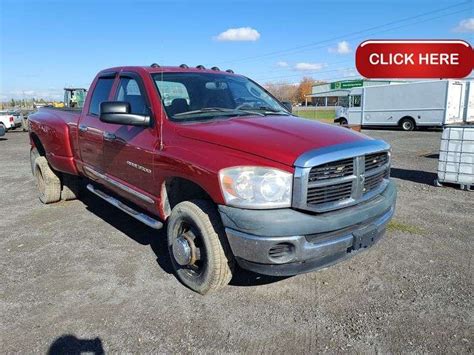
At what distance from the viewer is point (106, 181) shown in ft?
15.6

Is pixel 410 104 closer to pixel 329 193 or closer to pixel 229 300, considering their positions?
pixel 329 193

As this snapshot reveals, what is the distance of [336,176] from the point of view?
9.88ft

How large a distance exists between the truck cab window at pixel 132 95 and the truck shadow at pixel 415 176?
6.12m

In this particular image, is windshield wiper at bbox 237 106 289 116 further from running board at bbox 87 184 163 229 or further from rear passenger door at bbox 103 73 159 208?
running board at bbox 87 184 163 229

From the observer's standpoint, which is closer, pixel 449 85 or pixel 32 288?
pixel 32 288

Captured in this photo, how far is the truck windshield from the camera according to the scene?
153 inches

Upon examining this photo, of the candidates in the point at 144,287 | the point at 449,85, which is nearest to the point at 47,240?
the point at 144,287

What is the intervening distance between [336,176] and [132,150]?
6.87ft

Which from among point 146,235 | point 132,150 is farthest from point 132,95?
point 146,235

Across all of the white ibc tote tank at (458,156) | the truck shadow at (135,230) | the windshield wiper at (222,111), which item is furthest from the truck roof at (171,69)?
the white ibc tote tank at (458,156)

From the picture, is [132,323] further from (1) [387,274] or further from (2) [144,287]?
(1) [387,274]

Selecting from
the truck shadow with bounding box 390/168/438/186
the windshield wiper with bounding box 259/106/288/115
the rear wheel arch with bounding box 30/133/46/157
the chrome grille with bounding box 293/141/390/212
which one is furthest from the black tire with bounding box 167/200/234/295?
the truck shadow with bounding box 390/168/438/186

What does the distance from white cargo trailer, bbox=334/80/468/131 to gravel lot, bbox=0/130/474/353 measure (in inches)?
741

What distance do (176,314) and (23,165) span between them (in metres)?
9.78
